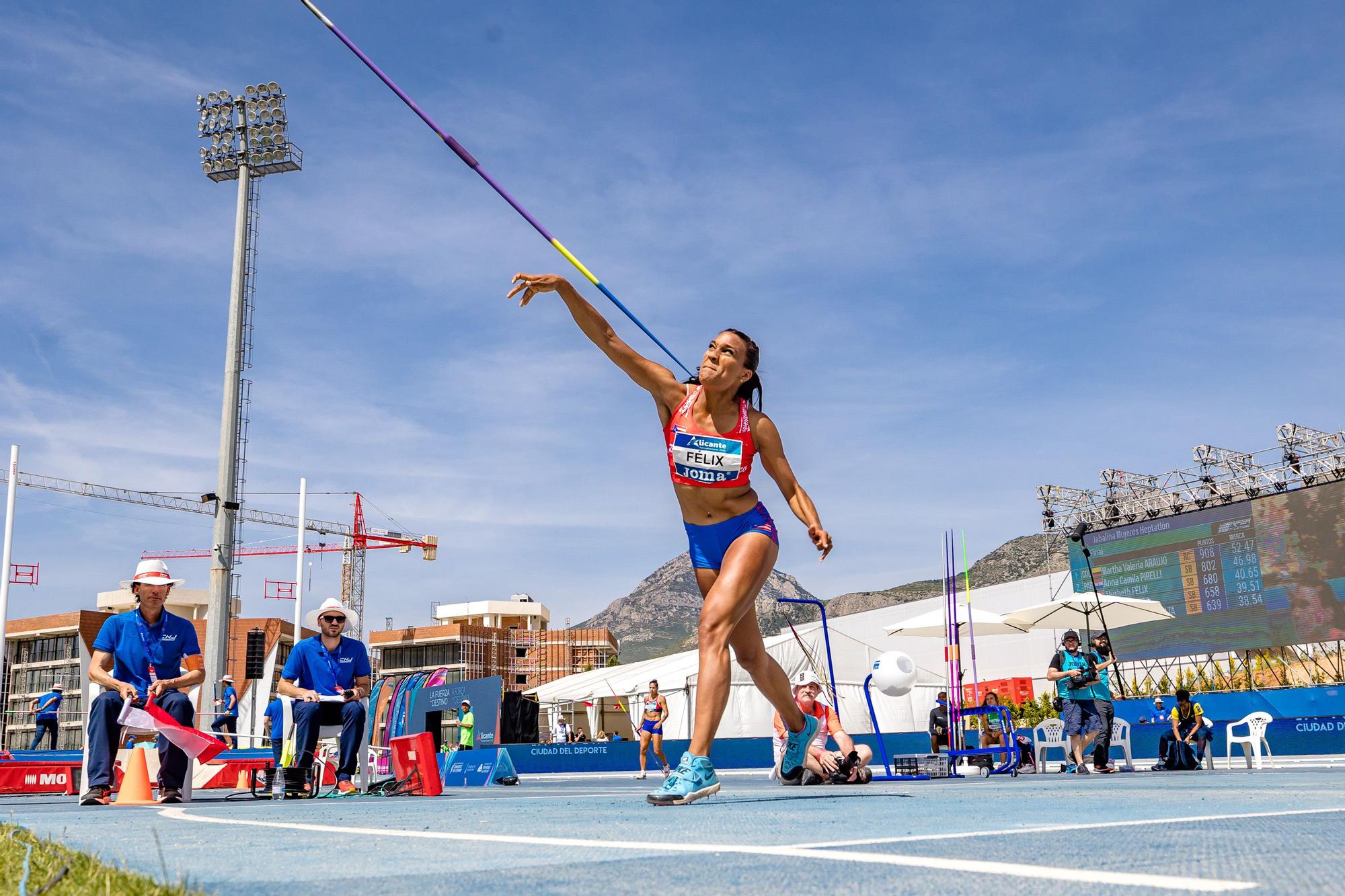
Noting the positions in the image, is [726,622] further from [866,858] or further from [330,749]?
[330,749]

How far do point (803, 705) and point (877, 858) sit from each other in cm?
893

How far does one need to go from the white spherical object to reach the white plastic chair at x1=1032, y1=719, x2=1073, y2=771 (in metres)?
4.68

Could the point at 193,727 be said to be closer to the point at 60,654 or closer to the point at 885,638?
the point at 885,638

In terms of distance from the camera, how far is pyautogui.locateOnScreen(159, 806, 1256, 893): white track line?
1.70 meters

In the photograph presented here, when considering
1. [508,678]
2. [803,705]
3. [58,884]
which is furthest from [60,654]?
[58,884]

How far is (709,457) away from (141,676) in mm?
4133

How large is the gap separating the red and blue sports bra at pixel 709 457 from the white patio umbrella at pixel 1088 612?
14097 mm

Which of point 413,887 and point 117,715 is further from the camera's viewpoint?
point 117,715

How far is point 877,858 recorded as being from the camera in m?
2.07

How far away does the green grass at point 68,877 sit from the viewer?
70.2 inches

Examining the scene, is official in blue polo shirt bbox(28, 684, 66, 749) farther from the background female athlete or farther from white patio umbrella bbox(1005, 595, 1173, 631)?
white patio umbrella bbox(1005, 595, 1173, 631)

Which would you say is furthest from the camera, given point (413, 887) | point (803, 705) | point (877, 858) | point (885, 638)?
point (885, 638)

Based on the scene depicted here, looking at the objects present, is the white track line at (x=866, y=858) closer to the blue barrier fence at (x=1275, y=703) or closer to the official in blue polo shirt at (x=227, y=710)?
the official in blue polo shirt at (x=227, y=710)

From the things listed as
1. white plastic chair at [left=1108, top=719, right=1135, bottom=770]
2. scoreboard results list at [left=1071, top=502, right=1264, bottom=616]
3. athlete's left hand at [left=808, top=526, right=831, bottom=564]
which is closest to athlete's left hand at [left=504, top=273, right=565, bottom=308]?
athlete's left hand at [left=808, top=526, right=831, bottom=564]
